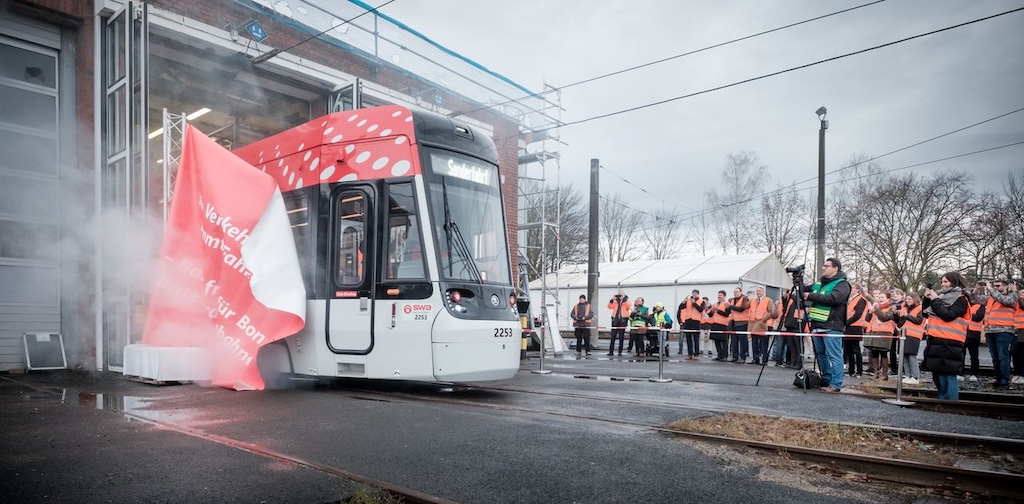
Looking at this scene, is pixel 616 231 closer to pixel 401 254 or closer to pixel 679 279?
pixel 679 279

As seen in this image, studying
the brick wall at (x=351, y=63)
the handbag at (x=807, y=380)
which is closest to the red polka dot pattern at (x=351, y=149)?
the brick wall at (x=351, y=63)

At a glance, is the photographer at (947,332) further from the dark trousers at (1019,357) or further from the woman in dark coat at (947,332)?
the dark trousers at (1019,357)

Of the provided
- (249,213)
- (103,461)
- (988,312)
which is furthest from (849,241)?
(103,461)

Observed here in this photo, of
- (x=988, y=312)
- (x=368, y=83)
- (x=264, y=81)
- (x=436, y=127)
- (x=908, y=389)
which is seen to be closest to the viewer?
(x=436, y=127)

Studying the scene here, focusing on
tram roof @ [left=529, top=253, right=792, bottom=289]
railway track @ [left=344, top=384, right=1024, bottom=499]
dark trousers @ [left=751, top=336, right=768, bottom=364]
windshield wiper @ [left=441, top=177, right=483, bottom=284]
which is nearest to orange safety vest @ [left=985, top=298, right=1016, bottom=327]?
dark trousers @ [left=751, top=336, right=768, bottom=364]

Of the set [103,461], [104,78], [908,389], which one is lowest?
[908,389]

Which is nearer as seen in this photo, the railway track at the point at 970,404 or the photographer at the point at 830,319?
the railway track at the point at 970,404

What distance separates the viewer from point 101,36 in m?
11.2

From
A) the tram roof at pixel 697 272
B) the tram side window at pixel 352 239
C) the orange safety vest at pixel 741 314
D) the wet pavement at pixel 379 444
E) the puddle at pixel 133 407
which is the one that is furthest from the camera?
the tram roof at pixel 697 272

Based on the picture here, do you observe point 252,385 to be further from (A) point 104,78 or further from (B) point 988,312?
(B) point 988,312

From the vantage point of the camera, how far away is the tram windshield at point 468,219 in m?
7.21

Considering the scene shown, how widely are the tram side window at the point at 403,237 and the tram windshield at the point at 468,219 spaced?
24 centimetres

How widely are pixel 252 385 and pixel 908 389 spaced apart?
30.4 ft

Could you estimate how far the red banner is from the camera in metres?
7.62
